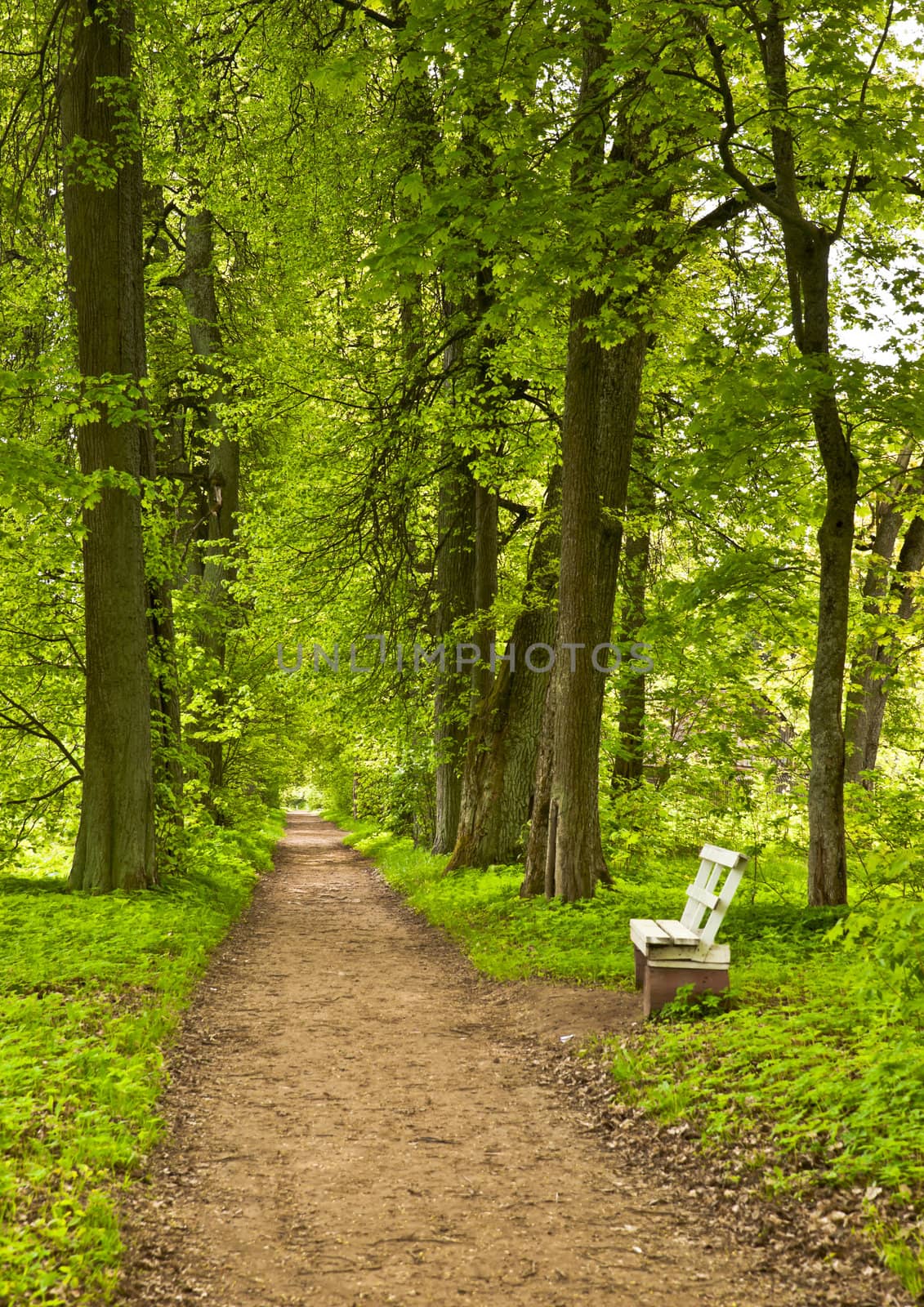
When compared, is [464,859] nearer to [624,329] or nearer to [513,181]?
[624,329]

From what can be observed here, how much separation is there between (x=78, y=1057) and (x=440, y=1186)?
2.25 meters

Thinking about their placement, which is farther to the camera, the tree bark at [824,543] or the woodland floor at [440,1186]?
the tree bark at [824,543]

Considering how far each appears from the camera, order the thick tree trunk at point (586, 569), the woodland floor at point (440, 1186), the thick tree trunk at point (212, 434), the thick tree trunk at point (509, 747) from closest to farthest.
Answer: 1. the woodland floor at point (440, 1186)
2. the thick tree trunk at point (586, 569)
3. the thick tree trunk at point (509, 747)
4. the thick tree trunk at point (212, 434)

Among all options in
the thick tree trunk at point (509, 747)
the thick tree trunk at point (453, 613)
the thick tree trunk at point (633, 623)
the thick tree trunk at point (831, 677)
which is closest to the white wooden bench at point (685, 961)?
the thick tree trunk at point (831, 677)

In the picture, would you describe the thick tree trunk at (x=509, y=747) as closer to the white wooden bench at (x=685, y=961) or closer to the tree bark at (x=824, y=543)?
the tree bark at (x=824, y=543)

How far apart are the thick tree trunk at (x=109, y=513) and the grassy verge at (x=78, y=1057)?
764 millimetres

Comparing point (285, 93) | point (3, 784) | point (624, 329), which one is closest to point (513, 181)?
point (624, 329)

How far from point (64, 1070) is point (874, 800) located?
371 inches

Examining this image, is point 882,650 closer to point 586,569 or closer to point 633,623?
point 633,623

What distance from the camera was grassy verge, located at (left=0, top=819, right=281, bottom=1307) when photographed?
3590 millimetres

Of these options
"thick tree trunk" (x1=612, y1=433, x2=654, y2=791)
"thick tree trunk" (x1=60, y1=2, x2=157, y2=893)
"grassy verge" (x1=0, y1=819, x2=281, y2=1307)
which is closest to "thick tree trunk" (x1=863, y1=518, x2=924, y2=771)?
"thick tree trunk" (x1=612, y1=433, x2=654, y2=791)

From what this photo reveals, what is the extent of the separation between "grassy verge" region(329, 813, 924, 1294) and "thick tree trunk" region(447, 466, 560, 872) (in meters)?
4.60

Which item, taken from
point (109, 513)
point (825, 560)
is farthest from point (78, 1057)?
point (825, 560)

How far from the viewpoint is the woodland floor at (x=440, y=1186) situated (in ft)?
11.7
